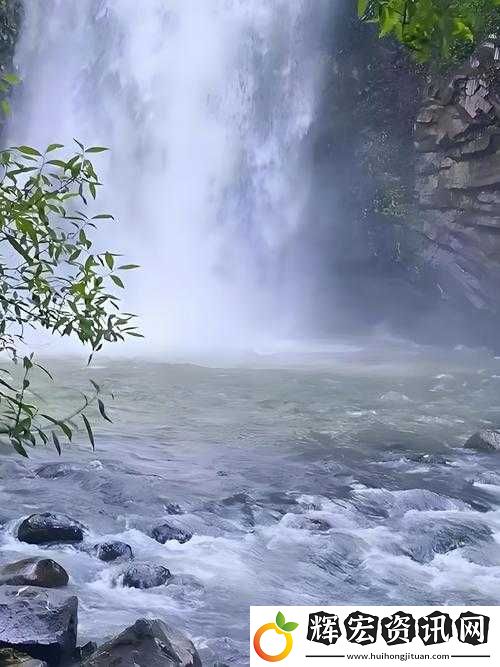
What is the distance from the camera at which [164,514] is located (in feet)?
24.9

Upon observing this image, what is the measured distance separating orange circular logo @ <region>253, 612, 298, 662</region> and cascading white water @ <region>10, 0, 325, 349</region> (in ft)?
59.0

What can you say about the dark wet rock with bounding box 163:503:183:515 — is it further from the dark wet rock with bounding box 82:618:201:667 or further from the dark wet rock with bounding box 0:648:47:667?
the dark wet rock with bounding box 0:648:47:667

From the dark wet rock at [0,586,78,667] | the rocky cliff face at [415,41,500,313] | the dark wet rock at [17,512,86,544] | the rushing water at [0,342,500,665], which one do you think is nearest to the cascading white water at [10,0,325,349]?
the rocky cliff face at [415,41,500,313]

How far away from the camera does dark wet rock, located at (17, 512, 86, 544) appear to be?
6805 mm

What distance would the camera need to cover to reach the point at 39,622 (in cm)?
484

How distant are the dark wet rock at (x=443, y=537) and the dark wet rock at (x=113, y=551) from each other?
2.38m

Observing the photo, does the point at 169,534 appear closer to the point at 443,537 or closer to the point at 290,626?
the point at 443,537

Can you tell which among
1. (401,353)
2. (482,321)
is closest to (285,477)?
(401,353)

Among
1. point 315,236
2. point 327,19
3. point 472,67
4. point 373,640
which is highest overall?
point 327,19

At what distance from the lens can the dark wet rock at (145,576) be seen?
617cm

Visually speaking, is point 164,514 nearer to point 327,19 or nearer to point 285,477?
point 285,477

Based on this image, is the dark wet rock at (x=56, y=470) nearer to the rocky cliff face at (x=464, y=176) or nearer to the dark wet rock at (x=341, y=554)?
the dark wet rock at (x=341, y=554)

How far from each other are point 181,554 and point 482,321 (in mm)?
14337

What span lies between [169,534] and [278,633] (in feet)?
12.1
